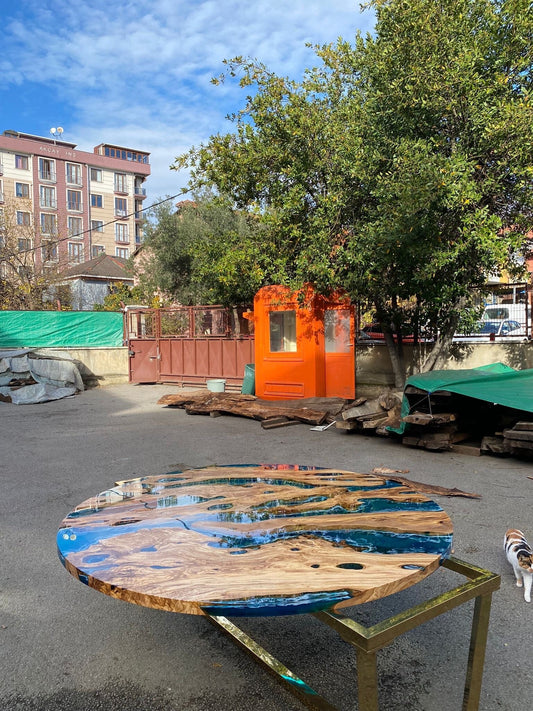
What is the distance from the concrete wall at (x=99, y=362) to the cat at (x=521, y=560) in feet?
48.9

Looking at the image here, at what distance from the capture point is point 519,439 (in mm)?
6121

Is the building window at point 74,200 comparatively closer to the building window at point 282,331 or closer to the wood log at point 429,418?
the building window at point 282,331

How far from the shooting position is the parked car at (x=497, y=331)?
9.38 metres

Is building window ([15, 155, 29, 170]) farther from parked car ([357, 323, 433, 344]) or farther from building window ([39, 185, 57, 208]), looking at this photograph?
parked car ([357, 323, 433, 344])

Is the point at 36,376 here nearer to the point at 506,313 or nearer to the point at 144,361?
the point at 144,361

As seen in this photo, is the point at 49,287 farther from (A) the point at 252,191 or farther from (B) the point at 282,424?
(B) the point at 282,424

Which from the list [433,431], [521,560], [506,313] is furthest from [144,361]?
[521,560]

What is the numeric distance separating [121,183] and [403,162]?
57.2m

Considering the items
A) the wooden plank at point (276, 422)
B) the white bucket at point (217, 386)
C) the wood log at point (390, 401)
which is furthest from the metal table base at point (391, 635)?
the white bucket at point (217, 386)

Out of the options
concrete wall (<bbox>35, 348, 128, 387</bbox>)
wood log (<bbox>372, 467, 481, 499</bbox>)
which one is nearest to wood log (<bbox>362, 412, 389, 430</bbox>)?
wood log (<bbox>372, 467, 481, 499</bbox>)

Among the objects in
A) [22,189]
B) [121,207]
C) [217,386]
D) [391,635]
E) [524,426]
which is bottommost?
[217,386]

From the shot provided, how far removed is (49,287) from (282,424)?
21.9m

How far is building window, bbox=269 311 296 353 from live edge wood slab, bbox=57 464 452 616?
795 cm

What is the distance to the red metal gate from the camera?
13711 mm
